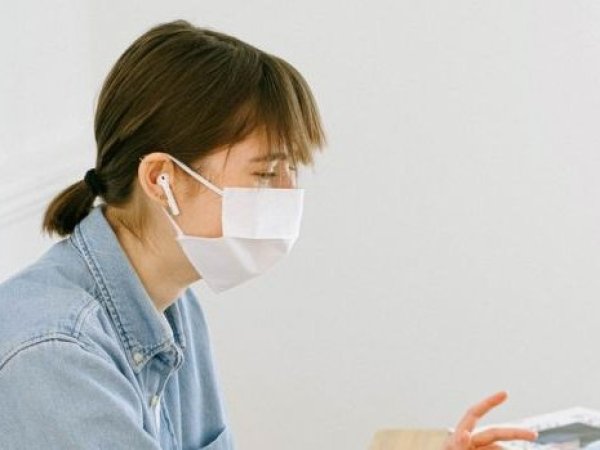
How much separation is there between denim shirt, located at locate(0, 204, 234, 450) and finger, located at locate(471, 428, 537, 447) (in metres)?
0.36

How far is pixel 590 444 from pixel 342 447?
1.32 m

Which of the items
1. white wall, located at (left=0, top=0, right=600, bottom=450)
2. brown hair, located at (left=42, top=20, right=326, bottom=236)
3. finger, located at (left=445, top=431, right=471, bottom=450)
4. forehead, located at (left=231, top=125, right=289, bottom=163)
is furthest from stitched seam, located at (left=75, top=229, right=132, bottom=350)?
white wall, located at (left=0, top=0, right=600, bottom=450)

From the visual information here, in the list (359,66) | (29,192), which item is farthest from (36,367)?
(359,66)

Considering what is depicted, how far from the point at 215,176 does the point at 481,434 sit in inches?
19.1

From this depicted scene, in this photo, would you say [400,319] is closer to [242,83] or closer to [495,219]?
[495,219]

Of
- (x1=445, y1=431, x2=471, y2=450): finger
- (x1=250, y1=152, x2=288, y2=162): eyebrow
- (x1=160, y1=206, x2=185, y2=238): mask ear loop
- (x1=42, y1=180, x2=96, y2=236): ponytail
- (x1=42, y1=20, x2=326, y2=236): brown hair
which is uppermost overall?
(x1=42, y1=20, x2=326, y2=236): brown hair

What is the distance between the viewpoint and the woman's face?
1.42 meters

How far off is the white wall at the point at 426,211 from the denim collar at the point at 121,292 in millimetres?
1182

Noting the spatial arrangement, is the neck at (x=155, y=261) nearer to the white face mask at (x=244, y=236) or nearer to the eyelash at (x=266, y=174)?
the white face mask at (x=244, y=236)

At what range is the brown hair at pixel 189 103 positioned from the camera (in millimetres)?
1383

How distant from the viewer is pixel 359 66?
272 cm

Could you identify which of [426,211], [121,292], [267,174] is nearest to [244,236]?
[267,174]

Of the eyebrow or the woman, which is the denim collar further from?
the eyebrow

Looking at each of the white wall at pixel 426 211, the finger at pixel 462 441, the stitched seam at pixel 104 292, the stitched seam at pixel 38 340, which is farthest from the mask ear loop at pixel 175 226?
the white wall at pixel 426 211
